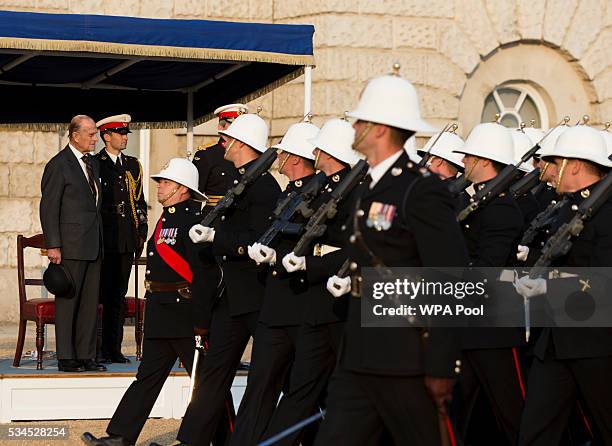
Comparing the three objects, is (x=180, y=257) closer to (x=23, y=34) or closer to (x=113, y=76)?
(x=23, y=34)

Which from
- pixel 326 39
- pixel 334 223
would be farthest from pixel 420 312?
pixel 326 39

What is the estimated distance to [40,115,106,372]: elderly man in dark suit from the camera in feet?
35.6

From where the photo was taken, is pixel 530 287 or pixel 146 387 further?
pixel 146 387

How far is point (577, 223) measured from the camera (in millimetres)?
7035

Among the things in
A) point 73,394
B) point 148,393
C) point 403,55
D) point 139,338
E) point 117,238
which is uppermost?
point 403,55

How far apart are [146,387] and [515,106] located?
1005cm

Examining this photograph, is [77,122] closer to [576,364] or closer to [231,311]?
[231,311]

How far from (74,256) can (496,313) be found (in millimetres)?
4087

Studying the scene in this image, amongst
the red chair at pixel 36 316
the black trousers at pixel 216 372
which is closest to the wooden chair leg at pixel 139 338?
the red chair at pixel 36 316

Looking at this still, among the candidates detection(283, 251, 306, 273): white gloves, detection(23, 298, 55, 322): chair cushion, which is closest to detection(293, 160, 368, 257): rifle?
detection(283, 251, 306, 273): white gloves

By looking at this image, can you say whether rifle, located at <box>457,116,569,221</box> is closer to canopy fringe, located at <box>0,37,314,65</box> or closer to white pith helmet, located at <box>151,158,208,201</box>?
white pith helmet, located at <box>151,158,208,201</box>

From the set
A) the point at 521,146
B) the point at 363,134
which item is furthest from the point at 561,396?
the point at 521,146

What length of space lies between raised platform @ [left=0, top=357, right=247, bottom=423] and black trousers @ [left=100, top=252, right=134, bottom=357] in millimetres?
906

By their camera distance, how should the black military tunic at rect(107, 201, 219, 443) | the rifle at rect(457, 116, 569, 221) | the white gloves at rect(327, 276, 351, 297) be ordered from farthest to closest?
1. the black military tunic at rect(107, 201, 219, 443)
2. the rifle at rect(457, 116, 569, 221)
3. the white gloves at rect(327, 276, 351, 297)
